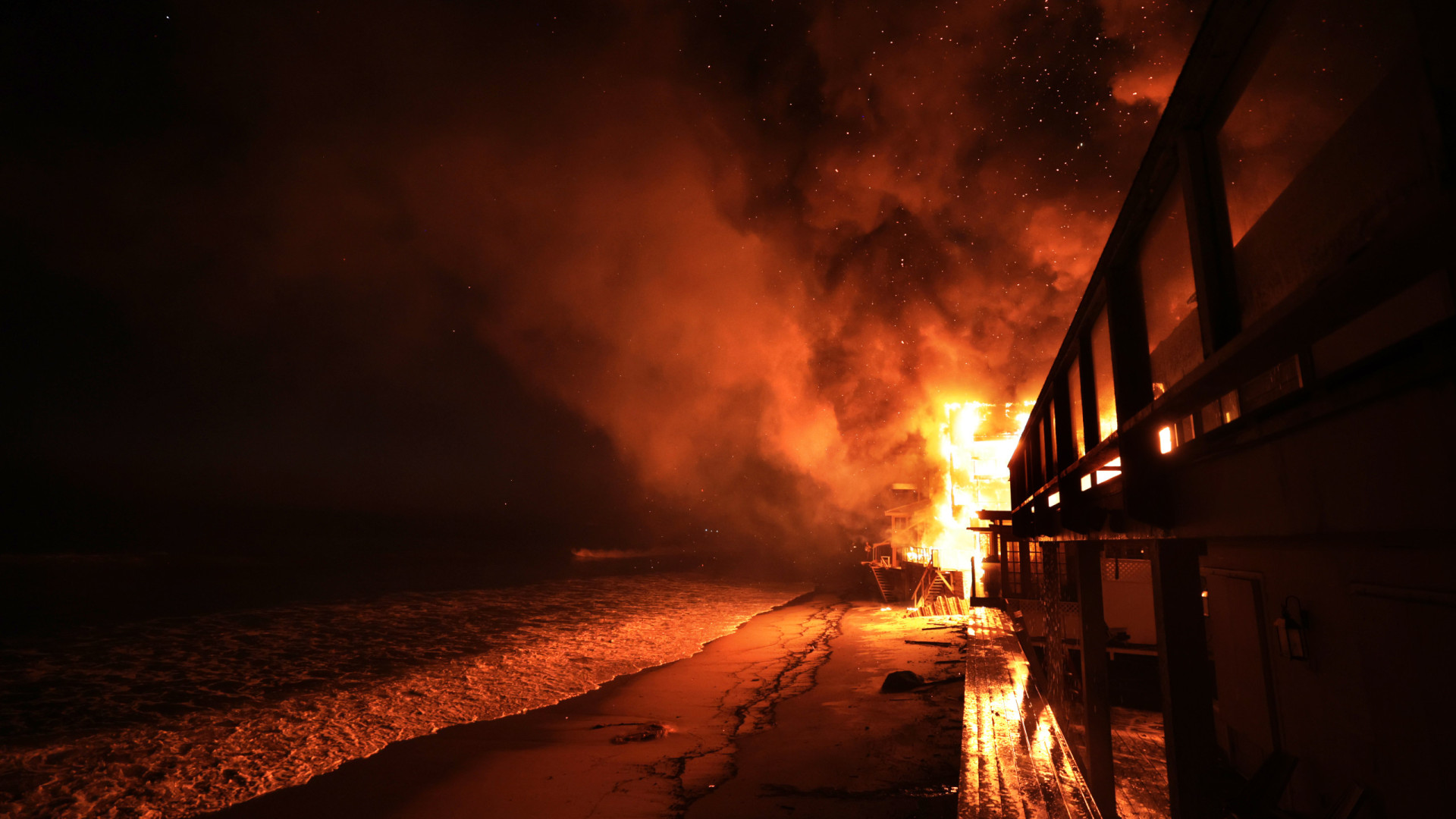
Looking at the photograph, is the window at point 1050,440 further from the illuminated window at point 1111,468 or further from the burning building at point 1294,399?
the illuminated window at point 1111,468

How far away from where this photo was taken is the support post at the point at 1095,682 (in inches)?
200

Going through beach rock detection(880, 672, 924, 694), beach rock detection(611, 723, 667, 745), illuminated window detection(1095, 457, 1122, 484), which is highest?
illuminated window detection(1095, 457, 1122, 484)

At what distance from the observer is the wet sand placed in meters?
7.89

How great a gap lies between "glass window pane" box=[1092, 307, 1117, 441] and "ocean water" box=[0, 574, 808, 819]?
11878mm

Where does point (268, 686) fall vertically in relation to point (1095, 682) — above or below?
below

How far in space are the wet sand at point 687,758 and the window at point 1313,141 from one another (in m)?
7.18

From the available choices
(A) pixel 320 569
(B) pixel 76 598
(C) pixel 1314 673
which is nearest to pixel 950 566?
(C) pixel 1314 673

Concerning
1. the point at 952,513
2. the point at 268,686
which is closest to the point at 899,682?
the point at 268,686

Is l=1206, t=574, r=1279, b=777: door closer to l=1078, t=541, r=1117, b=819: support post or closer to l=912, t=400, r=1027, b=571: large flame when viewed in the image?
l=1078, t=541, r=1117, b=819: support post

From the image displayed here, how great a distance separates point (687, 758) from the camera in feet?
31.3

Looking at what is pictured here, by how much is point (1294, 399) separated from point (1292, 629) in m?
4.90

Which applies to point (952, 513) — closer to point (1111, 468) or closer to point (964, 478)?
point (964, 478)

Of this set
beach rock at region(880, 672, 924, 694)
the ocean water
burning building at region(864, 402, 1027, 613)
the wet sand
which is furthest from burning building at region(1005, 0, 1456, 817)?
burning building at region(864, 402, 1027, 613)

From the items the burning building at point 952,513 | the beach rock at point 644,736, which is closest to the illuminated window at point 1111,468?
the beach rock at point 644,736
